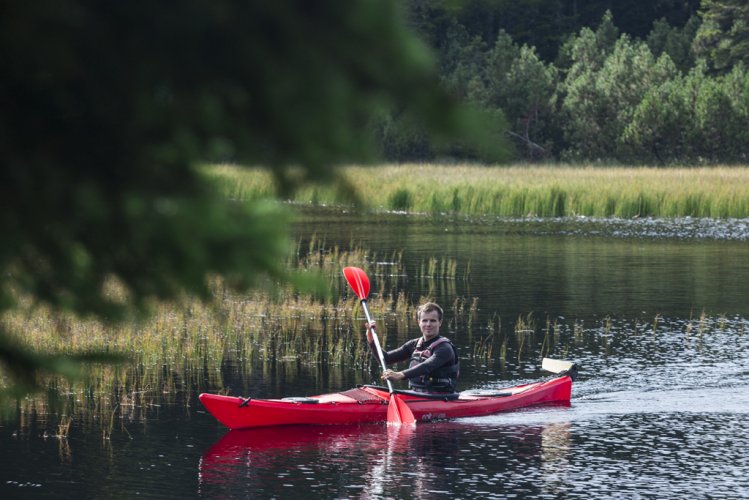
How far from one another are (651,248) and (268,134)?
25.6m

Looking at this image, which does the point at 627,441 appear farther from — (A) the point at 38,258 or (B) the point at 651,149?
(B) the point at 651,149

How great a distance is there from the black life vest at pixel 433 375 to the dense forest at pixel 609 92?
135ft

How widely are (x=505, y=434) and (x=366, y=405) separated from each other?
49.4 inches

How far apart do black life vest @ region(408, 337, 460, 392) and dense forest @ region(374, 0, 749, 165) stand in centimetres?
4111

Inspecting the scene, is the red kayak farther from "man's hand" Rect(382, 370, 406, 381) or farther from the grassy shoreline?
the grassy shoreline

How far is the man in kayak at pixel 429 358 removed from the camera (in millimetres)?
12023

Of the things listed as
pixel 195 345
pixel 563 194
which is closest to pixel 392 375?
pixel 195 345

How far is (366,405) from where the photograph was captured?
1188 centimetres

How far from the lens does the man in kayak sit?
12023 mm

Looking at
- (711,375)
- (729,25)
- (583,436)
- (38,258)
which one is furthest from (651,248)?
(729,25)

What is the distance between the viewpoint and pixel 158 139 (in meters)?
2.75

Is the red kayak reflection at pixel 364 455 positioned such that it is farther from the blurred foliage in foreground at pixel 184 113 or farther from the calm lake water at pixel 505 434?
the blurred foliage in foreground at pixel 184 113

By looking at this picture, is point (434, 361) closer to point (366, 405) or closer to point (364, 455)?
point (366, 405)

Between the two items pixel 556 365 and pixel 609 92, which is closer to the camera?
pixel 556 365
